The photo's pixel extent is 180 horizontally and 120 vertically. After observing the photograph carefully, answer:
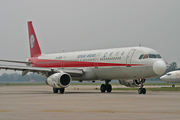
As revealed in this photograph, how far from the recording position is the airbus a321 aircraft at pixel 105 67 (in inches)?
1099

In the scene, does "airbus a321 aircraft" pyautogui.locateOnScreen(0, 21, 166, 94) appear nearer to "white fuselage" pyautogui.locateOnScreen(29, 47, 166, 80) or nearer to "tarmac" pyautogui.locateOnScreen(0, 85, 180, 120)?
"white fuselage" pyautogui.locateOnScreen(29, 47, 166, 80)

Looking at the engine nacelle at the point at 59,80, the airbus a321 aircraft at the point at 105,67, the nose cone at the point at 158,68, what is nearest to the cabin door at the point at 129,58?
the airbus a321 aircraft at the point at 105,67

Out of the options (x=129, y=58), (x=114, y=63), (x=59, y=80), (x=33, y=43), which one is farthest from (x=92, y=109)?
(x=33, y=43)

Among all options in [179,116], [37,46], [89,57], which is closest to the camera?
[179,116]

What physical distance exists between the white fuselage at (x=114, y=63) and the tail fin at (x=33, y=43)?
6.07m

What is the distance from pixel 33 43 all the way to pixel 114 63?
16928 mm

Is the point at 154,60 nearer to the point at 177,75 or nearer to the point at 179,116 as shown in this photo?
the point at 179,116

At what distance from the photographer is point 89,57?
33.4 metres

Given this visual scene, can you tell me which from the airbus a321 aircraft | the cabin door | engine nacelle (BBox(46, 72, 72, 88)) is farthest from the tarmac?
engine nacelle (BBox(46, 72, 72, 88))

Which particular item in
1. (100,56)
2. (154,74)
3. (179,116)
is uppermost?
(100,56)

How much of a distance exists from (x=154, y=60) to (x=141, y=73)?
1.60 metres

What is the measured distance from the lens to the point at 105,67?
31.0 m

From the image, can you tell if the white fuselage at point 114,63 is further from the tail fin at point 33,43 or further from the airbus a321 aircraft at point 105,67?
the tail fin at point 33,43

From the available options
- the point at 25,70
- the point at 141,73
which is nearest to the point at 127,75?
the point at 141,73
